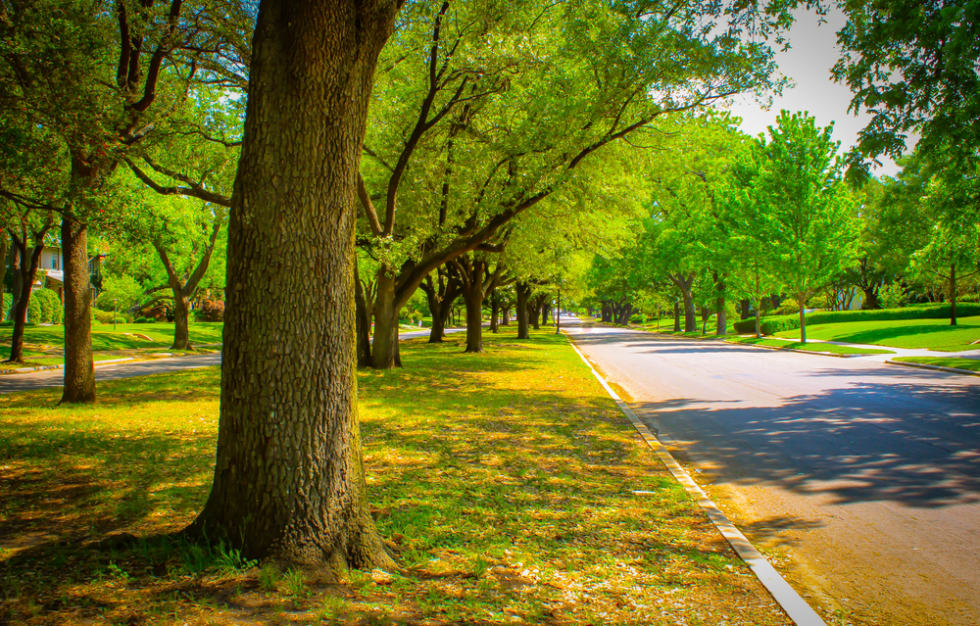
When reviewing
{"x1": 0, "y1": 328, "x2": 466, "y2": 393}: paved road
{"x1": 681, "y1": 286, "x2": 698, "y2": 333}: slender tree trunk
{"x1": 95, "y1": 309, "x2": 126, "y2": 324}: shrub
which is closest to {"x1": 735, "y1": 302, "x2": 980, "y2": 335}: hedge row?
{"x1": 681, "y1": 286, "x2": 698, "y2": 333}: slender tree trunk

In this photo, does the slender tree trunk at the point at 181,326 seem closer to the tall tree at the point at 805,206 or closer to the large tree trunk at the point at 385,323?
the large tree trunk at the point at 385,323

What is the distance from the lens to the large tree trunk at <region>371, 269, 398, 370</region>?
676 inches

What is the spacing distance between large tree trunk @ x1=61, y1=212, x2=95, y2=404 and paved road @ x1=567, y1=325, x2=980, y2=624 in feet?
33.9

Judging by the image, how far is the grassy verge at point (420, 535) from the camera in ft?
10.6

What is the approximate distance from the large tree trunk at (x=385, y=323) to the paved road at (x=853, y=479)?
762 centimetres

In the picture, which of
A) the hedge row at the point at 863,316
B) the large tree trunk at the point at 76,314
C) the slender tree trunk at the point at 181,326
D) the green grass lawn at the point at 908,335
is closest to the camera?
the large tree trunk at the point at 76,314

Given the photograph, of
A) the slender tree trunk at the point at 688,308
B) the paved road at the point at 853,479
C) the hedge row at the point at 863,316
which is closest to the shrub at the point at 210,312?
the slender tree trunk at the point at 688,308

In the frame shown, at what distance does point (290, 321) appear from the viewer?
3.76m

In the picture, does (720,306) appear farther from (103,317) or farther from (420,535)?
(103,317)

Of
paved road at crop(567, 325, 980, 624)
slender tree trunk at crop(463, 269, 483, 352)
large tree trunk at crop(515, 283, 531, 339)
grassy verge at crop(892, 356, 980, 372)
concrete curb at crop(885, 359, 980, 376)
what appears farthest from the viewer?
large tree trunk at crop(515, 283, 531, 339)

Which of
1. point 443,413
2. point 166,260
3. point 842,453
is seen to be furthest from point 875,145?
point 166,260

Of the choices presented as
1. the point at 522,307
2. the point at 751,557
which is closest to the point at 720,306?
the point at 522,307

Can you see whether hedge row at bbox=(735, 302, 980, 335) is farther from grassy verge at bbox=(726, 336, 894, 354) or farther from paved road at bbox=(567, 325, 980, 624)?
paved road at bbox=(567, 325, 980, 624)

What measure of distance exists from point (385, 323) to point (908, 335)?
88.8 ft
